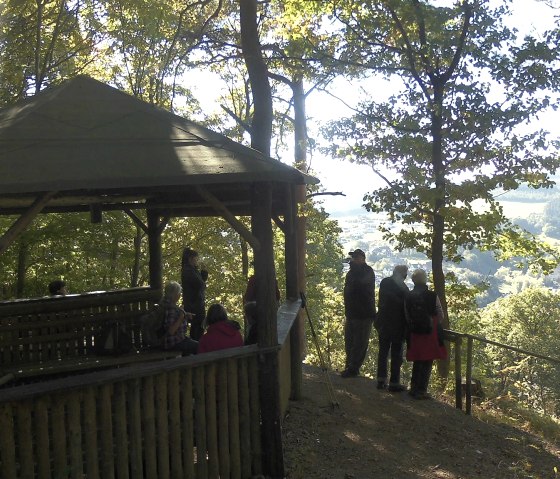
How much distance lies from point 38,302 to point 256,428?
3.95 meters

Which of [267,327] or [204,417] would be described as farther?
[267,327]

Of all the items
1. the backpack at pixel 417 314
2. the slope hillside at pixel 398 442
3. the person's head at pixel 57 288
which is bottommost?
the slope hillside at pixel 398 442

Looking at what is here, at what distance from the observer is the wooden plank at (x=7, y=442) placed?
455cm

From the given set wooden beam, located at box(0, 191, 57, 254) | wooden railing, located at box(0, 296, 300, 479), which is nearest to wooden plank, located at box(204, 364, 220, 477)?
wooden railing, located at box(0, 296, 300, 479)

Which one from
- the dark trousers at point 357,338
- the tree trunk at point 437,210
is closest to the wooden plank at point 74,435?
the dark trousers at point 357,338

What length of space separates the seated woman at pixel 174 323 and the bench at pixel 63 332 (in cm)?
15

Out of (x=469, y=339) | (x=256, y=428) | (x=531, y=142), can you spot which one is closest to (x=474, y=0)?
(x=531, y=142)

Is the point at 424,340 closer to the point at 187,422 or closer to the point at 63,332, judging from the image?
the point at 187,422

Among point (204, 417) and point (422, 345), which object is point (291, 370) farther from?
point (204, 417)

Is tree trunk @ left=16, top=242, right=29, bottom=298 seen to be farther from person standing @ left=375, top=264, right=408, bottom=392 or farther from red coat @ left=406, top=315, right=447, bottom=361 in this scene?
red coat @ left=406, top=315, right=447, bottom=361

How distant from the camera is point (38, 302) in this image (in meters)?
8.26

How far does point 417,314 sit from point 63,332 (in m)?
4.90

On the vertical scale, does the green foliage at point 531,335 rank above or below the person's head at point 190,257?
below

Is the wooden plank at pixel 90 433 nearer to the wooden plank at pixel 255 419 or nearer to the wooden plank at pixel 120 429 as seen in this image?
the wooden plank at pixel 120 429
